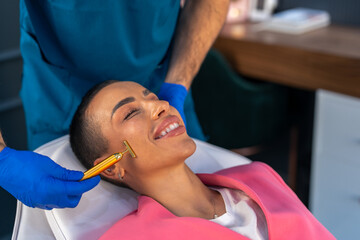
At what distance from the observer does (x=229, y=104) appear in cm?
223

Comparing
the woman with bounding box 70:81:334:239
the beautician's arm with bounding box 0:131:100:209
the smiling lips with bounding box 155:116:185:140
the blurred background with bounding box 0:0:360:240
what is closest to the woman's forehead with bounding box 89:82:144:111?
the woman with bounding box 70:81:334:239

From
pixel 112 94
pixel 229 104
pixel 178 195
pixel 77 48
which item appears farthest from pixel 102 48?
pixel 229 104

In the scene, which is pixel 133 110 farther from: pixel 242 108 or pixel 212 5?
pixel 242 108

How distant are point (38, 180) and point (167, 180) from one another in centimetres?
30

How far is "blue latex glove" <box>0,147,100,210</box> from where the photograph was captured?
0.90 m

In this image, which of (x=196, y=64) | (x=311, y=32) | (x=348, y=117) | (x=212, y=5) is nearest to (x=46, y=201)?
(x=196, y=64)

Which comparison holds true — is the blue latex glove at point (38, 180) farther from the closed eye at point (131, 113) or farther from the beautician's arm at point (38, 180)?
the closed eye at point (131, 113)

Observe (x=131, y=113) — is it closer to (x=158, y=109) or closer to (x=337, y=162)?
(x=158, y=109)

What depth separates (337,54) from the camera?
1.94 meters

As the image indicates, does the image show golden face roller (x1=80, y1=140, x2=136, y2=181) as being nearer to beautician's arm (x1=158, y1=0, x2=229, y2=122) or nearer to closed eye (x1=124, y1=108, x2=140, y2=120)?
closed eye (x1=124, y1=108, x2=140, y2=120)

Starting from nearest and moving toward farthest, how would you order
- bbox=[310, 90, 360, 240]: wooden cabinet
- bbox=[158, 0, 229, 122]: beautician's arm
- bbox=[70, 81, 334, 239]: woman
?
bbox=[70, 81, 334, 239]: woman → bbox=[158, 0, 229, 122]: beautician's arm → bbox=[310, 90, 360, 240]: wooden cabinet

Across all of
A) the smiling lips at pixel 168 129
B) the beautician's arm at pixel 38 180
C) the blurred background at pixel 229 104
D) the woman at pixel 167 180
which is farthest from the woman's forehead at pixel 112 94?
the blurred background at pixel 229 104

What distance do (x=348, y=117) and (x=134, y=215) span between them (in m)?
1.20

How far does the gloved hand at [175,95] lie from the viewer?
121 cm
